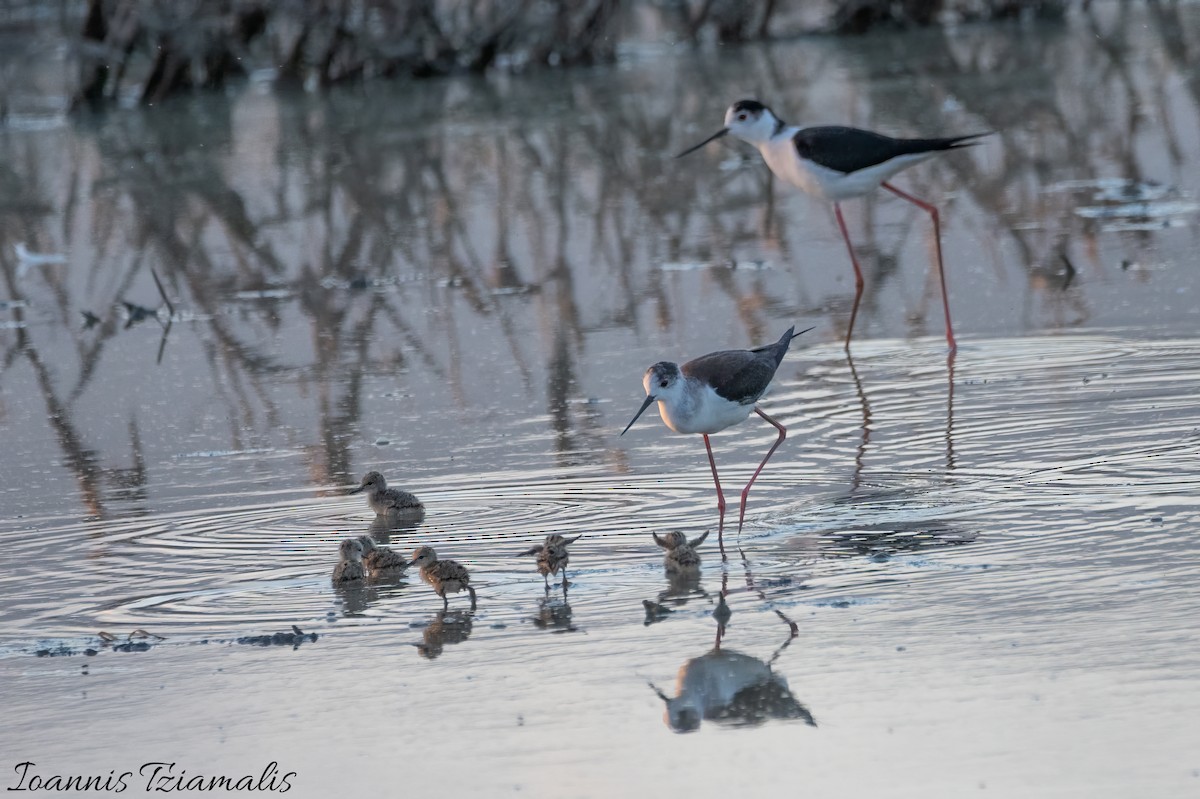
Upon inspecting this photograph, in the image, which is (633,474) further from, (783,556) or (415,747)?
(415,747)

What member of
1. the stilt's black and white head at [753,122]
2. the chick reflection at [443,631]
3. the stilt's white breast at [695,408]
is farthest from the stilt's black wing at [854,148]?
the chick reflection at [443,631]

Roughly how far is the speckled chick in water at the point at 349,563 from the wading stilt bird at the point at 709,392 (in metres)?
1.02

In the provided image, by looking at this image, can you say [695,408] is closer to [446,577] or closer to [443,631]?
[446,577]

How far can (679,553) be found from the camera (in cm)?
513

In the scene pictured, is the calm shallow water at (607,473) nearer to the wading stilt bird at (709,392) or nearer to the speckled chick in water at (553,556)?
the speckled chick in water at (553,556)

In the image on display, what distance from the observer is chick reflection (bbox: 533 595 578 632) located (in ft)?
15.8

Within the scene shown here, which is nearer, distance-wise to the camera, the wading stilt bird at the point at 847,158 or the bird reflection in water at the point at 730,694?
the bird reflection in water at the point at 730,694

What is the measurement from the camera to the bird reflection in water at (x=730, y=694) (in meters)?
4.12

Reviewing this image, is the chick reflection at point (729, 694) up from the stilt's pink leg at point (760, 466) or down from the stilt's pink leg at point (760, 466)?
down

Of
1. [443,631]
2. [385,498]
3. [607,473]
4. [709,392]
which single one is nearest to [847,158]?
[607,473]

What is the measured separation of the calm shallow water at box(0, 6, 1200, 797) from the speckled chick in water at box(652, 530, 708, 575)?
7cm

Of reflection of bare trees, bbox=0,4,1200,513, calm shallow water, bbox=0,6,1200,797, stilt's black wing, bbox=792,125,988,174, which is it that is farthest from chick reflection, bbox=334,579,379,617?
stilt's black wing, bbox=792,125,988,174

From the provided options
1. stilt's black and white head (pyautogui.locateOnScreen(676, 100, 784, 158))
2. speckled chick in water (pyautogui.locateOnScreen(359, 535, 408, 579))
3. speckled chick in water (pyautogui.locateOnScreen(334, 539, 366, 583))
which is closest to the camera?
speckled chick in water (pyautogui.locateOnScreen(334, 539, 366, 583))

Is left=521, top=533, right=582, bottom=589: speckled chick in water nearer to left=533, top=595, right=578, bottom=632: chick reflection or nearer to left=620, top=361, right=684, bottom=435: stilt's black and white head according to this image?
left=533, top=595, right=578, bottom=632: chick reflection
